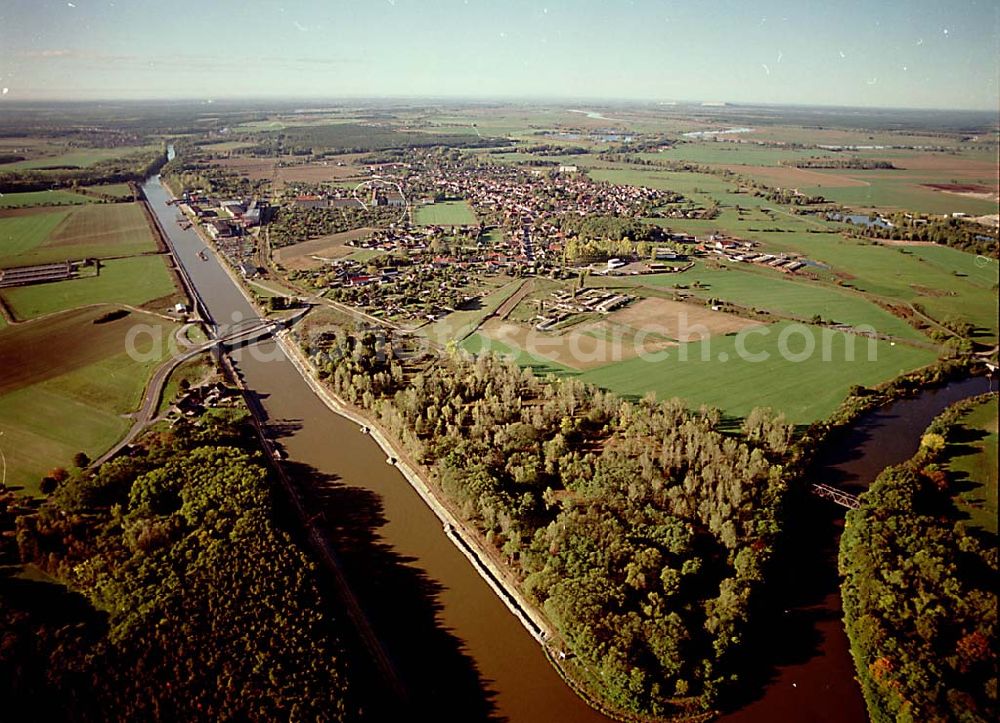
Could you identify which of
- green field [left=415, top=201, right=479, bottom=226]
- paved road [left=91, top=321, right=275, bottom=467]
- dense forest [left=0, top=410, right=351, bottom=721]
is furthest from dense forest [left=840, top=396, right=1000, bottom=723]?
green field [left=415, top=201, right=479, bottom=226]

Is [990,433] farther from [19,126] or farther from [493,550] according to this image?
[19,126]

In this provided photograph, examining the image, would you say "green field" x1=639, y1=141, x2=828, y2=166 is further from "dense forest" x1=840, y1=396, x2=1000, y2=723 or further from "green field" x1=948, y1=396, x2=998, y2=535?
"dense forest" x1=840, y1=396, x2=1000, y2=723

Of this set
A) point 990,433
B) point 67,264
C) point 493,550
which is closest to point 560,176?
point 67,264

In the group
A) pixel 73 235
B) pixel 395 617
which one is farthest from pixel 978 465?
pixel 73 235

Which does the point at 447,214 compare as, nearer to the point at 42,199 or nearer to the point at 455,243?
the point at 455,243

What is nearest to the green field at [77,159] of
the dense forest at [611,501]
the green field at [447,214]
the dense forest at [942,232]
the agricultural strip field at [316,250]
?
the agricultural strip field at [316,250]

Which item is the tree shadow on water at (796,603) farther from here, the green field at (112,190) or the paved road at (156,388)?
the green field at (112,190)
